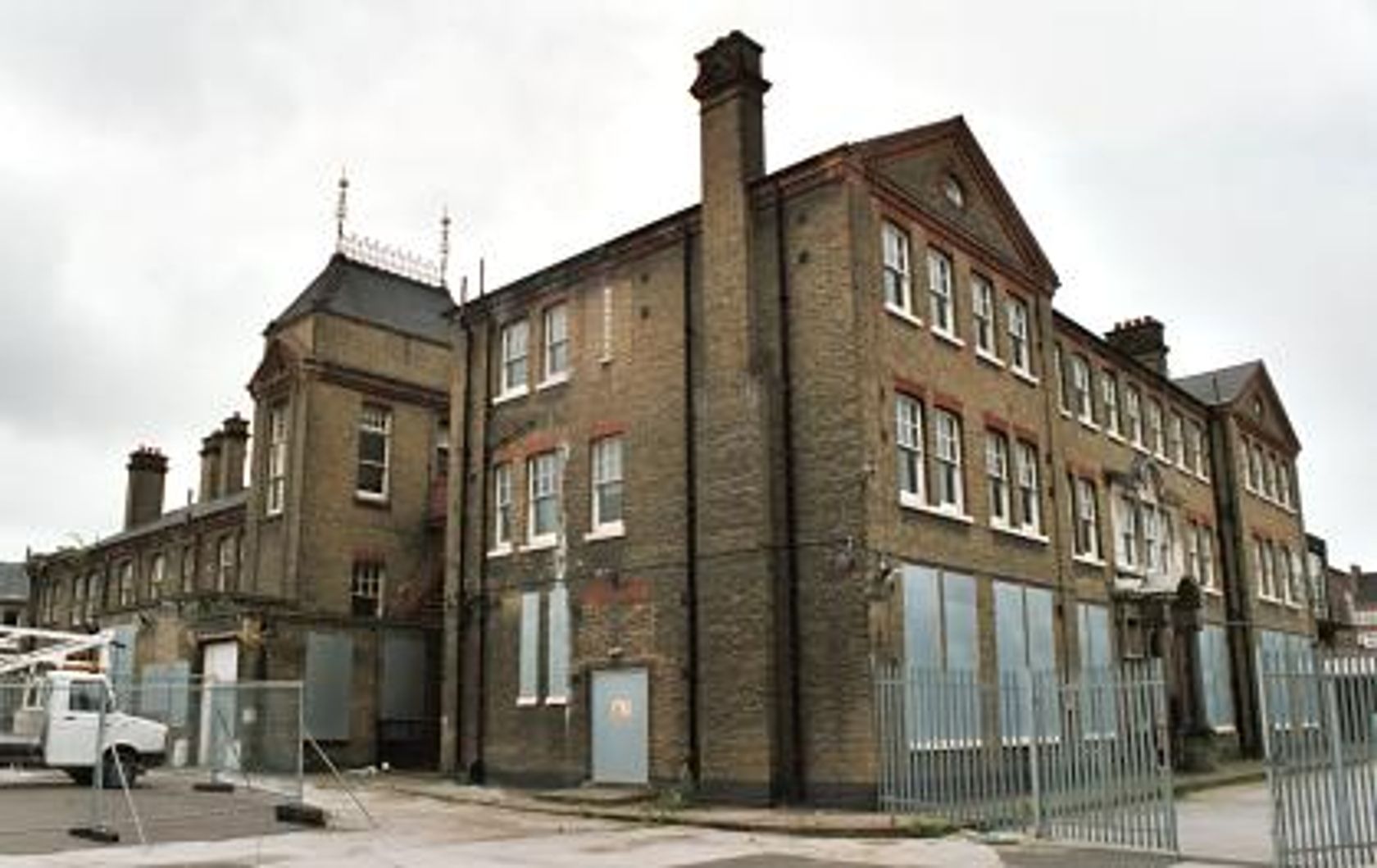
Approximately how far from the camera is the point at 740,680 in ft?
67.3

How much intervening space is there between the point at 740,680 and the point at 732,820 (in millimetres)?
2869

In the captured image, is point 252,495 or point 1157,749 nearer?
point 1157,749

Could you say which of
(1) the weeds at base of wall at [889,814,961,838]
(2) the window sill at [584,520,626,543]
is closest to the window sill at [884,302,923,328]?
(2) the window sill at [584,520,626,543]

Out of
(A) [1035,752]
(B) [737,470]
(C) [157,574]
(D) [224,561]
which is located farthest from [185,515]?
(A) [1035,752]

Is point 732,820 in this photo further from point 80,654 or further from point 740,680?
point 80,654

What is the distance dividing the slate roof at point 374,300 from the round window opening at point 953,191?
13455mm

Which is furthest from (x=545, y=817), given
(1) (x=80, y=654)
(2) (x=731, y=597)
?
(1) (x=80, y=654)

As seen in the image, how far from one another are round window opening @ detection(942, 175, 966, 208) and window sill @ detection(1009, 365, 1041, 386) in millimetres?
3465

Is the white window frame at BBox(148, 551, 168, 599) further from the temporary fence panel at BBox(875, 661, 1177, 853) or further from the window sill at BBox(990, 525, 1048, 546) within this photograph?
the temporary fence panel at BBox(875, 661, 1177, 853)

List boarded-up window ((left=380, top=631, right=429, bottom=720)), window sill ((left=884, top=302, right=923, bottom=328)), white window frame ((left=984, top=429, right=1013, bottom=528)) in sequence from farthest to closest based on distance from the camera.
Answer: boarded-up window ((left=380, top=631, right=429, bottom=720)), white window frame ((left=984, top=429, right=1013, bottom=528)), window sill ((left=884, top=302, right=923, bottom=328))

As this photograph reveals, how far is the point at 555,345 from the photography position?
85.6 ft

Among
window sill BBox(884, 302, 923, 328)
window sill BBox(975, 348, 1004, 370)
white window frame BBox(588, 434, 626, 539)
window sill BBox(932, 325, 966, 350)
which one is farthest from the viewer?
window sill BBox(975, 348, 1004, 370)

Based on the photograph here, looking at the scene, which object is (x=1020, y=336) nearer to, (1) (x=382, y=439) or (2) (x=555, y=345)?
(2) (x=555, y=345)

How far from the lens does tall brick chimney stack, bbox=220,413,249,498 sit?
45.2 meters
